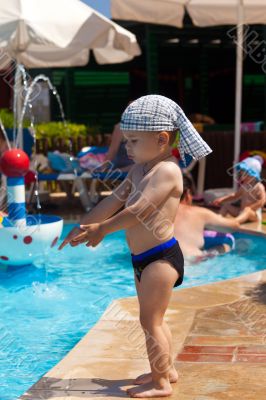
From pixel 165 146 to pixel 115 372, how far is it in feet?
3.88

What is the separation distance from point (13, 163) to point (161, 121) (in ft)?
10.6

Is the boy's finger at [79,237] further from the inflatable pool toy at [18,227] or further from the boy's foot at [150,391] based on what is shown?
the inflatable pool toy at [18,227]

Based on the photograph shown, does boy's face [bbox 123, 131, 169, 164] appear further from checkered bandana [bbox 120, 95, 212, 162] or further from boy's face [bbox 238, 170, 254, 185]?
boy's face [bbox 238, 170, 254, 185]

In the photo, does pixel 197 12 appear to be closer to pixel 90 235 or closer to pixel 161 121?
pixel 161 121

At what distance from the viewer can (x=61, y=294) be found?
6457mm

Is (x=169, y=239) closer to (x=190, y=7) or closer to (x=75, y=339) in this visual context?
(x=75, y=339)

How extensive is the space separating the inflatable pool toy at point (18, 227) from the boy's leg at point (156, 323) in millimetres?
3236

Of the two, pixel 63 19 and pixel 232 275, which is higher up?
pixel 63 19

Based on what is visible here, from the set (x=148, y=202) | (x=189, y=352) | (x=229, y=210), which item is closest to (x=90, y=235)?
(x=148, y=202)

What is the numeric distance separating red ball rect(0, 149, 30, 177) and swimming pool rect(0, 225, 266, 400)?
1065mm

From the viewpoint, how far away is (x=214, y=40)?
1808 cm

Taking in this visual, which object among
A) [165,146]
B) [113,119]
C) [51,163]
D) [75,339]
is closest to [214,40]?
[113,119]

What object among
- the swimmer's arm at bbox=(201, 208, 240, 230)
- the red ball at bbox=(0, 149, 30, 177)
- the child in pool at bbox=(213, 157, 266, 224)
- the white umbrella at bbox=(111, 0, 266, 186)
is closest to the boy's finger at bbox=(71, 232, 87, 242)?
the red ball at bbox=(0, 149, 30, 177)

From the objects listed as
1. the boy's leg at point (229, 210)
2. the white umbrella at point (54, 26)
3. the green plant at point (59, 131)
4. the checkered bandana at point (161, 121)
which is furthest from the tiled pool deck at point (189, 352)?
the green plant at point (59, 131)
